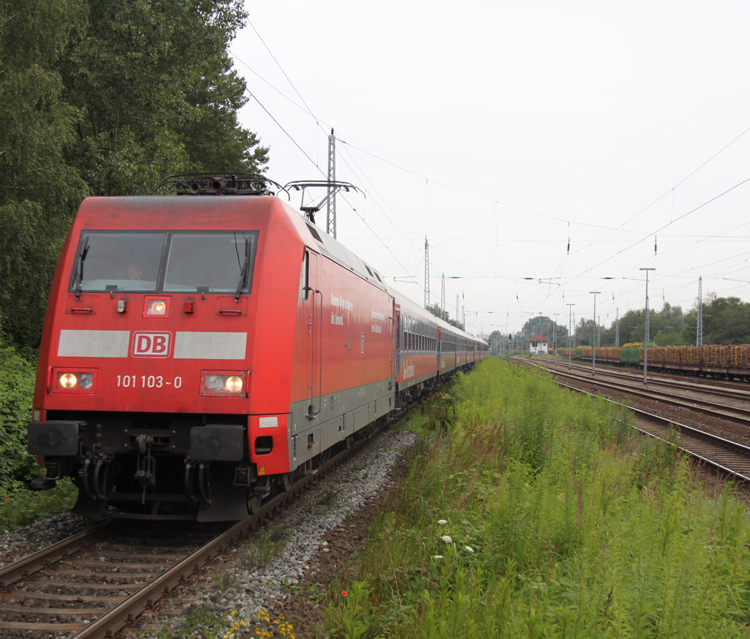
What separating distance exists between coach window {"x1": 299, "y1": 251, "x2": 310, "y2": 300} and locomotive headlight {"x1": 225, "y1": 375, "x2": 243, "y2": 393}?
1142 mm

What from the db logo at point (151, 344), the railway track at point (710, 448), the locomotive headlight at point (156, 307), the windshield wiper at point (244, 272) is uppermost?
the windshield wiper at point (244, 272)

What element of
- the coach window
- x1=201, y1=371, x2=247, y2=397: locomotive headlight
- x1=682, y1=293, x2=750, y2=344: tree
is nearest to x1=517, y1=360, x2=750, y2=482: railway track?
the coach window

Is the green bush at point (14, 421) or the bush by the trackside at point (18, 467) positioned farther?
the green bush at point (14, 421)

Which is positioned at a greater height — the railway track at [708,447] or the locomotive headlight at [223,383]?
the locomotive headlight at [223,383]

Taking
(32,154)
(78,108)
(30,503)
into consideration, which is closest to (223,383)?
(30,503)

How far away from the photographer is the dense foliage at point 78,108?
12758 mm

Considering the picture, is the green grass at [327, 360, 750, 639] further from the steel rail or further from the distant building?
the distant building

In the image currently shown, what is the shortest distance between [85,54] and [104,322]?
1302cm

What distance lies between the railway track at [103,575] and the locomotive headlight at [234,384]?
1394 millimetres

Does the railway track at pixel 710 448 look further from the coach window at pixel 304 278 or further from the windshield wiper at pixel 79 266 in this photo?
the windshield wiper at pixel 79 266

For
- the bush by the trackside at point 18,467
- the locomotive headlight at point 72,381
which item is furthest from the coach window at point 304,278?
the bush by the trackside at point 18,467

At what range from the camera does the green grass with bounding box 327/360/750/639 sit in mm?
3154

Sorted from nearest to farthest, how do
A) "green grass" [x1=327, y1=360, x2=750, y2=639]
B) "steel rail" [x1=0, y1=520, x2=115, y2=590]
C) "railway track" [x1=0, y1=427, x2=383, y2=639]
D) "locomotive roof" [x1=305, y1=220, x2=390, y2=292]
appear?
"green grass" [x1=327, y1=360, x2=750, y2=639]
"railway track" [x1=0, y1=427, x2=383, y2=639]
"steel rail" [x1=0, y1=520, x2=115, y2=590]
"locomotive roof" [x1=305, y1=220, x2=390, y2=292]

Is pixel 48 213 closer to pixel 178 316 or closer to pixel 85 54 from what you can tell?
pixel 85 54
